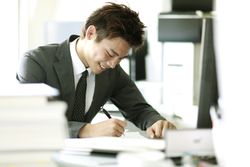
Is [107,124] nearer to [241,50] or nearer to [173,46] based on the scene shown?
[241,50]

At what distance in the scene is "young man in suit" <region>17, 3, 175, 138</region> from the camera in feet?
5.01

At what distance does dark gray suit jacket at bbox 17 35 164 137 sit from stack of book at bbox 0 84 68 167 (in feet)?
1.74

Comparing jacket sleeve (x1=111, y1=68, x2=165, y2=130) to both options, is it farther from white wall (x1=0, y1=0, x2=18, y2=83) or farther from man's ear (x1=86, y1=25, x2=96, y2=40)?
white wall (x1=0, y1=0, x2=18, y2=83)

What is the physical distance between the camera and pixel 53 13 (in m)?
2.83

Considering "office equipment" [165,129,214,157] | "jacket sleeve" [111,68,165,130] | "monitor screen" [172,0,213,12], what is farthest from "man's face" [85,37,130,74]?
"monitor screen" [172,0,213,12]

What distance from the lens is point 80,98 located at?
1632 mm

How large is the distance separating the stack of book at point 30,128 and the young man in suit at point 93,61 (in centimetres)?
54

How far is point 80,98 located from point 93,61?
0.15m

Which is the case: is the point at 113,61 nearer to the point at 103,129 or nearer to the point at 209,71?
the point at 103,129

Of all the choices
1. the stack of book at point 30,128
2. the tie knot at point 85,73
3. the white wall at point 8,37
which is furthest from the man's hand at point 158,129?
the white wall at point 8,37

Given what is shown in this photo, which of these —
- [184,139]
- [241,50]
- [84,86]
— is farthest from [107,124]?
[241,50]

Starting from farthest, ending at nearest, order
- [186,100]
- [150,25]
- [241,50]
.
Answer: [150,25] → [186,100] → [241,50]

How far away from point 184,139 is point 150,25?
1778 millimetres

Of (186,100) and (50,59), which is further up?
(50,59)
